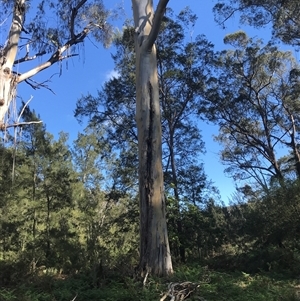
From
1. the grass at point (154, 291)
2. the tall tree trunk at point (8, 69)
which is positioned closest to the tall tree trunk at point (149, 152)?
the grass at point (154, 291)

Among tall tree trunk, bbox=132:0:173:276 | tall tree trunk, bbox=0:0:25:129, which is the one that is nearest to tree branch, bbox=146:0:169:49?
tall tree trunk, bbox=132:0:173:276

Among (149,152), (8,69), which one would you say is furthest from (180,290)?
(8,69)

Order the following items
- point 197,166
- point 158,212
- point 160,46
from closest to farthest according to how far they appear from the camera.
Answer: point 158,212, point 197,166, point 160,46

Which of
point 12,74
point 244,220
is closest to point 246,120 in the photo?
point 244,220

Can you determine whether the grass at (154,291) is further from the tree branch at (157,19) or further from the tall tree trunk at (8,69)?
the tree branch at (157,19)

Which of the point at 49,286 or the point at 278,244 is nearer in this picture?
the point at 49,286

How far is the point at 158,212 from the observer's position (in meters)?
5.04

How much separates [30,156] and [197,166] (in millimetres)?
5911

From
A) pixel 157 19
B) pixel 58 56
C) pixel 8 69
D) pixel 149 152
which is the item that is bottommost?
pixel 149 152

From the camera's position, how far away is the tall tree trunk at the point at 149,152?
4906mm

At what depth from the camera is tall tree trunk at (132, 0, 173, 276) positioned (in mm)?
4906

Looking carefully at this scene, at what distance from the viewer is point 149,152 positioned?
17.4 feet

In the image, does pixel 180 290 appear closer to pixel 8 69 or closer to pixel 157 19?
pixel 8 69

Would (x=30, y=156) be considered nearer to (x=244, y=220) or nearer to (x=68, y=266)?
(x=68, y=266)
